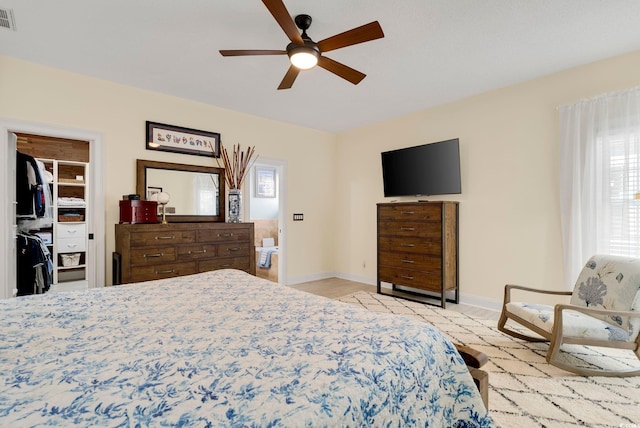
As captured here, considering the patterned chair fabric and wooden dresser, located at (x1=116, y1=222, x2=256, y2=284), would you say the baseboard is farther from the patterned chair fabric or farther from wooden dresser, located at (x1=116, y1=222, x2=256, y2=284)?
the patterned chair fabric

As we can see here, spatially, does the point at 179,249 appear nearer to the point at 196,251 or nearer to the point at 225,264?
the point at 196,251

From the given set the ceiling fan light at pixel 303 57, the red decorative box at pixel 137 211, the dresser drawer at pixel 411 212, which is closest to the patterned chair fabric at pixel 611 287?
the dresser drawer at pixel 411 212

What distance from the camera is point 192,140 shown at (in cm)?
402

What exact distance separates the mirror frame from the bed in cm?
229

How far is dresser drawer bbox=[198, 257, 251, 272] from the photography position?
3.55m

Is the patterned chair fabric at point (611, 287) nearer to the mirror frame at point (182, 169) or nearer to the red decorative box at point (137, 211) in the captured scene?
the mirror frame at point (182, 169)

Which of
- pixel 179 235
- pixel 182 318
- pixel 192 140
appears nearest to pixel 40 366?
pixel 182 318

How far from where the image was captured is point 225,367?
904 mm

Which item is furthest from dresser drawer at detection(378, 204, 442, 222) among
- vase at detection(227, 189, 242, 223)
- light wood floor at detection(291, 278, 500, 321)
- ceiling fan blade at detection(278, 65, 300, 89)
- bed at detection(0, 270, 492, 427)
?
bed at detection(0, 270, 492, 427)

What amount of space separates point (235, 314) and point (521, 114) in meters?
3.72

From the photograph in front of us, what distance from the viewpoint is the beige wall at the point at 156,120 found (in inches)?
119

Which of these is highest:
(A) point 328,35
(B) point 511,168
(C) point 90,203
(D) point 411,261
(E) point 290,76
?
(A) point 328,35

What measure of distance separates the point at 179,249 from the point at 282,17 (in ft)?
8.37

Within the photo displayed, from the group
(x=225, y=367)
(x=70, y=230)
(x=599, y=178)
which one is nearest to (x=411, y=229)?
(x=599, y=178)
